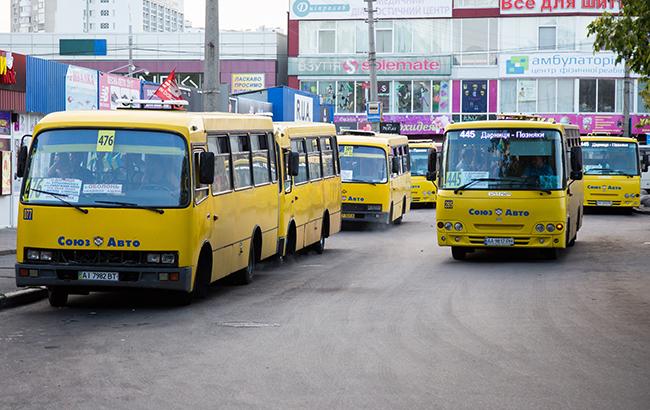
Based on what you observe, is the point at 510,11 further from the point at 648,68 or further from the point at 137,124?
the point at 137,124

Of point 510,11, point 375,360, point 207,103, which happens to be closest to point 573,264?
point 207,103

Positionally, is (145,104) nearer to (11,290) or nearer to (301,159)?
(11,290)

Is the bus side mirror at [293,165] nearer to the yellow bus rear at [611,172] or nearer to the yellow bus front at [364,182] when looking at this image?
the yellow bus front at [364,182]

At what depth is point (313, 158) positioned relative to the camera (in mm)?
24531

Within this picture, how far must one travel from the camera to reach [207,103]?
23.8 m

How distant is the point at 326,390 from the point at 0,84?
65.1 feet

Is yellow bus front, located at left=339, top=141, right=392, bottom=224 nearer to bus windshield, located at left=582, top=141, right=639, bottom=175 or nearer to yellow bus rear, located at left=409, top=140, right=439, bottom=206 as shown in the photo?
bus windshield, located at left=582, top=141, right=639, bottom=175

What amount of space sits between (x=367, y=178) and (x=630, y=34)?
13714 mm

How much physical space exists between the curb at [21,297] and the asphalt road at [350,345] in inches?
7.6

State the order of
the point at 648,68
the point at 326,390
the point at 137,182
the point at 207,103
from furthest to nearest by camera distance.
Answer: the point at 207,103 < the point at 648,68 < the point at 137,182 < the point at 326,390

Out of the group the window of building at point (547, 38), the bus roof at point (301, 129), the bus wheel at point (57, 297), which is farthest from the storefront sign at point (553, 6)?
the bus wheel at point (57, 297)

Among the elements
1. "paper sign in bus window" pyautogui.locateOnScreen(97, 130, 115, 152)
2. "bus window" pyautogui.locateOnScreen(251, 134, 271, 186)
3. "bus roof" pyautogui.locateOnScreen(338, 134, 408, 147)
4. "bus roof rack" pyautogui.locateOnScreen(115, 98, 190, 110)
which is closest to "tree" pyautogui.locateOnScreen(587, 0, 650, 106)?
"bus window" pyautogui.locateOnScreen(251, 134, 271, 186)

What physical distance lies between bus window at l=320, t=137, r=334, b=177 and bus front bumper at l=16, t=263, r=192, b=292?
1162 cm

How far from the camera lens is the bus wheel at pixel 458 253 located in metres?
22.3
